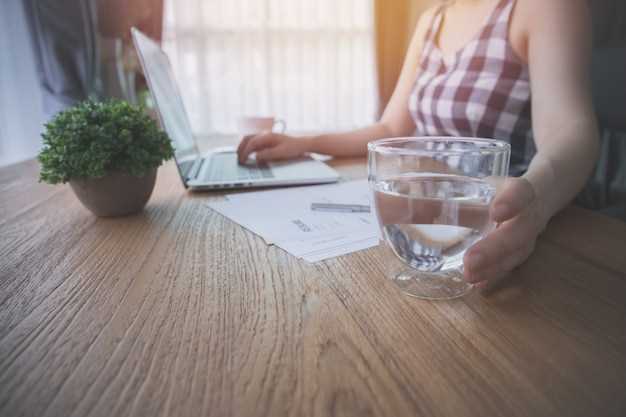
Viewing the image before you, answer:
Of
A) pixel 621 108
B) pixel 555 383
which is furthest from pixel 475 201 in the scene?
pixel 621 108

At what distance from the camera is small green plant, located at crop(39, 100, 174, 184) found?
0.50 m

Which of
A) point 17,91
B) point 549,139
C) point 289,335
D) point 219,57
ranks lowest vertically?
point 289,335

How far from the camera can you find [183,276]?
376 millimetres

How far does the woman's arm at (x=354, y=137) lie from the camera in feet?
2.96

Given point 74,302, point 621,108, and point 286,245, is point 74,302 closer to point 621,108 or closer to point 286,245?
point 286,245

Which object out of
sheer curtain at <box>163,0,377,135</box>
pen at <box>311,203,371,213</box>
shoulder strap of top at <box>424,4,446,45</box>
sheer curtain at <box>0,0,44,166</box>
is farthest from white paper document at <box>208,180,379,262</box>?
sheer curtain at <box>163,0,377,135</box>

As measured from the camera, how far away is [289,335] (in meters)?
0.28

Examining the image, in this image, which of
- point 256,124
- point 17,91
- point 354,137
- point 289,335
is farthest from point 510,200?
point 17,91

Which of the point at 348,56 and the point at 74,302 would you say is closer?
the point at 74,302

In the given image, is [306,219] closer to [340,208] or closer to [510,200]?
[340,208]

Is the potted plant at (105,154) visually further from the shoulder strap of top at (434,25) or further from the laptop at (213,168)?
the shoulder strap of top at (434,25)

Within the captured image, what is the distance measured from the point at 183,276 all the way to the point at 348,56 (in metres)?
2.55

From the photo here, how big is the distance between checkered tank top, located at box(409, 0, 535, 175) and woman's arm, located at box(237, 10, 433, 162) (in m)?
0.18

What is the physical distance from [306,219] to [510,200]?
270mm
